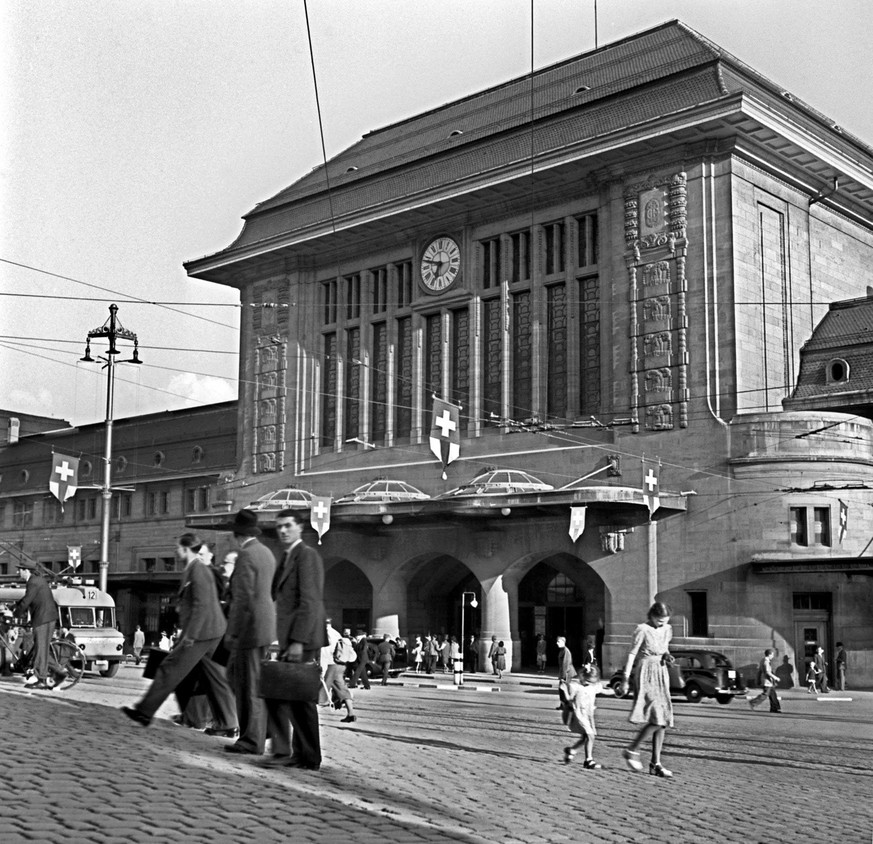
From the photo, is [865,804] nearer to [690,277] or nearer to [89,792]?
[89,792]

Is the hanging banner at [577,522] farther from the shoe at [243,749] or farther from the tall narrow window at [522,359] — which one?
the shoe at [243,749]

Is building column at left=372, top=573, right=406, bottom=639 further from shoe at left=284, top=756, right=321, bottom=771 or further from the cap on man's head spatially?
shoe at left=284, top=756, right=321, bottom=771

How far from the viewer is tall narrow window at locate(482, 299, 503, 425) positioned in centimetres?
4878

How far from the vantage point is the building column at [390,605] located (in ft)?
162

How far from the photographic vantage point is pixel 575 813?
8633 mm

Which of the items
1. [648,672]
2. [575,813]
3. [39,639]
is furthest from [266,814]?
[39,639]

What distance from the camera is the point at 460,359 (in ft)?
166

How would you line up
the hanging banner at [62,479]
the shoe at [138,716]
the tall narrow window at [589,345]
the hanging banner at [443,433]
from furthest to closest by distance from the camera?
the tall narrow window at [589,345]
the hanging banner at [62,479]
the hanging banner at [443,433]
the shoe at [138,716]

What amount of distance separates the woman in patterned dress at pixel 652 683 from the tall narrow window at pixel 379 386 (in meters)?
41.1

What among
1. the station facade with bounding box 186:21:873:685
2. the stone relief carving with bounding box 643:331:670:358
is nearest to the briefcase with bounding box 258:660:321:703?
the station facade with bounding box 186:21:873:685

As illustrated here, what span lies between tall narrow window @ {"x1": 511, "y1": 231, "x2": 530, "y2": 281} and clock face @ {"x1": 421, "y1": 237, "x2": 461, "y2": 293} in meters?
2.56

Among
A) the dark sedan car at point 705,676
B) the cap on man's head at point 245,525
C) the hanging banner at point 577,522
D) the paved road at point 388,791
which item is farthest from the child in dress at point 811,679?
the cap on man's head at point 245,525

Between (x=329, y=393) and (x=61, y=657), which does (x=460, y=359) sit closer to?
(x=329, y=393)

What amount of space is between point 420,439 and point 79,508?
109ft
